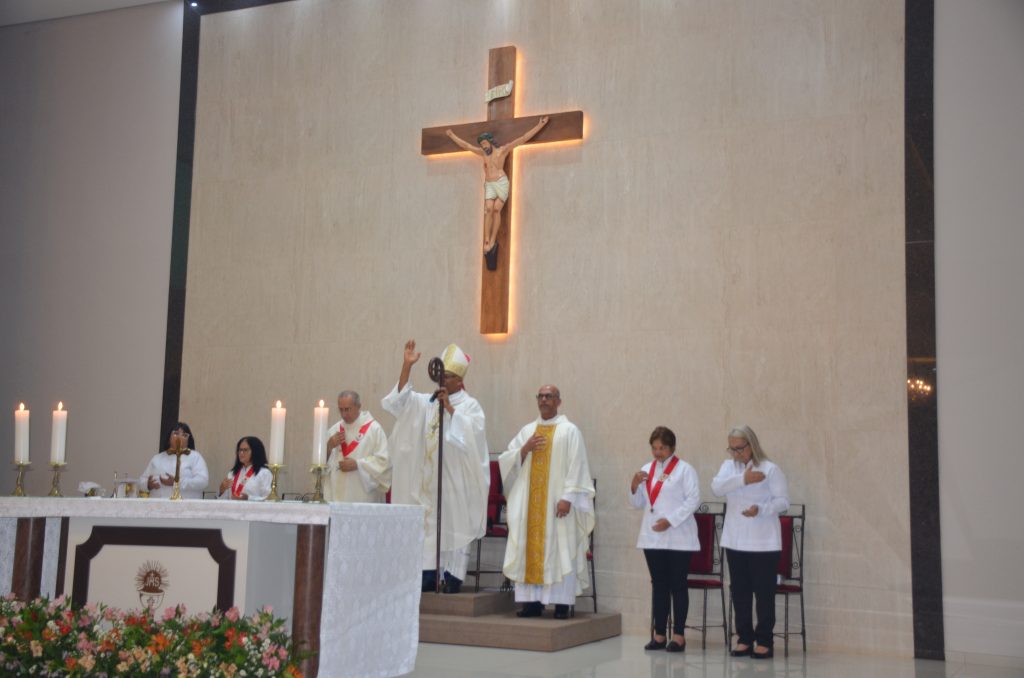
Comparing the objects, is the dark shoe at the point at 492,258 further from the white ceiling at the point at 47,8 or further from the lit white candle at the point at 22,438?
the lit white candle at the point at 22,438

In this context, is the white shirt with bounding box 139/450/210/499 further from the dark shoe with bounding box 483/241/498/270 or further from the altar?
the altar

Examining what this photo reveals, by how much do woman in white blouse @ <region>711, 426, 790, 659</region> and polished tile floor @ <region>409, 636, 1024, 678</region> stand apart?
23 cm

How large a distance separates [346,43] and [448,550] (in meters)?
4.69

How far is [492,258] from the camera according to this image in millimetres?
9023

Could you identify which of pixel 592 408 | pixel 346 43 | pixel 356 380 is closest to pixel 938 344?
pixel 592 408

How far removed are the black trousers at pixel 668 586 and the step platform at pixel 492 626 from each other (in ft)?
1.66

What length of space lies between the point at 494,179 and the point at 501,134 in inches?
15.0

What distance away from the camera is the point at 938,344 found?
781cm

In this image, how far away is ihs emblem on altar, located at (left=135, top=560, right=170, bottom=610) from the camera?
4.66 meters

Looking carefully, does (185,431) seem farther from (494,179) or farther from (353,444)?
(494,179)

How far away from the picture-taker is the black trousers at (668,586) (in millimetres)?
7574

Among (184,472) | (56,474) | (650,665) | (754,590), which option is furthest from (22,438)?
(754,590)

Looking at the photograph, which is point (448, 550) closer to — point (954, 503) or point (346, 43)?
point (954, 503)

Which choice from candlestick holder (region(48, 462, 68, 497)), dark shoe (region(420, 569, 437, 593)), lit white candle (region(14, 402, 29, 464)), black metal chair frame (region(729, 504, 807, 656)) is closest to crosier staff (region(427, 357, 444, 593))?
dark shoe (region(420, 569, 437, 593))
